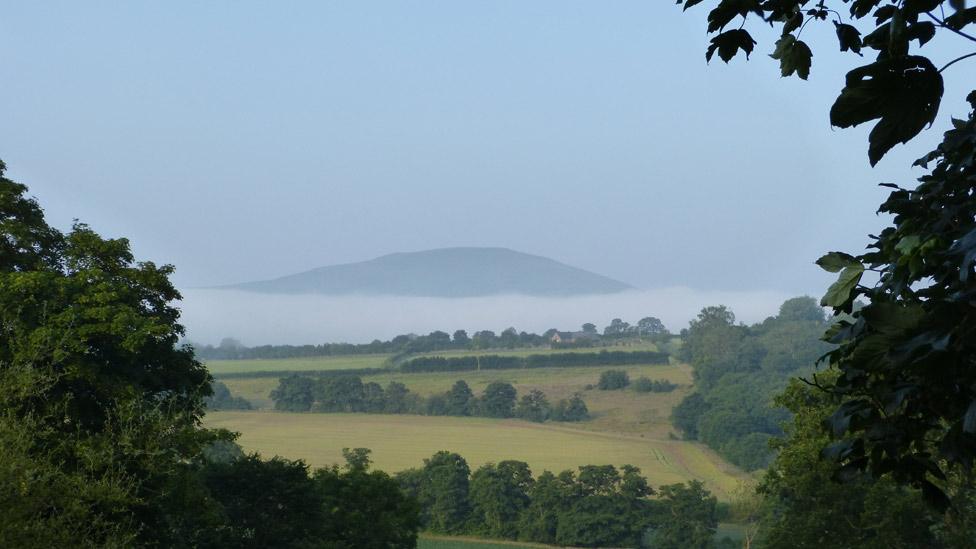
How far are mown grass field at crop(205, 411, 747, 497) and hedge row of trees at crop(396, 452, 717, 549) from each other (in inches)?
429

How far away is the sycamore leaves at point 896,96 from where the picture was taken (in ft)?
11.3

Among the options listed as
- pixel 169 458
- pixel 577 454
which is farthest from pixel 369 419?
pixel 169 458

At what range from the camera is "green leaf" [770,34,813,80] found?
458 centimetres

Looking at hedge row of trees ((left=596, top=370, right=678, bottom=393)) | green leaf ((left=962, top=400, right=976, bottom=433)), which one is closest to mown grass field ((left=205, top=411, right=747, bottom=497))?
hedge row of trees ((left=596, top=370, right=678, bottom=393))

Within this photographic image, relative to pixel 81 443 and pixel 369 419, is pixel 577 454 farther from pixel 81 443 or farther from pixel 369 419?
pixel 81 443

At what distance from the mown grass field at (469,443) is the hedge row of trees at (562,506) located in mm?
10901

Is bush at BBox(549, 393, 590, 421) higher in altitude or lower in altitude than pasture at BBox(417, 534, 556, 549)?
higher

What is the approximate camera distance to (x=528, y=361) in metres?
181

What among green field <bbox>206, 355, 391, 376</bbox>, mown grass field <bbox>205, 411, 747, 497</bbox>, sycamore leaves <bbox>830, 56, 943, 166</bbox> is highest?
green field <bbox>206, 355, 391, 376</bbox>

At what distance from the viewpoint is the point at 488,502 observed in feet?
305

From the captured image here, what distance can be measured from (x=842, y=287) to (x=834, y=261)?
8.4 inches

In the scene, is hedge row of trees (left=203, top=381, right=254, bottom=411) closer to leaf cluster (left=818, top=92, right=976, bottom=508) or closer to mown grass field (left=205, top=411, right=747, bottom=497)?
mown grass field (left=205, top=411, right=747, bottom=497)

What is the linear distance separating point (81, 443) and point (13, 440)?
16.4 feet

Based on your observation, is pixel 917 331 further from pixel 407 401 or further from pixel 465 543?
pixel 407 401
